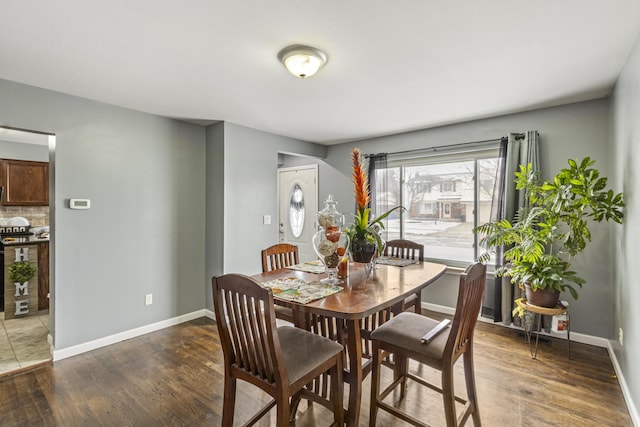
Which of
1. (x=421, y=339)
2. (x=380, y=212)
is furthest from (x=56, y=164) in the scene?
(x=380, y=212)

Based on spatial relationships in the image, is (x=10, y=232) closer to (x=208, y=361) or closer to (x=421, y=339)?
(x=208, y=361)

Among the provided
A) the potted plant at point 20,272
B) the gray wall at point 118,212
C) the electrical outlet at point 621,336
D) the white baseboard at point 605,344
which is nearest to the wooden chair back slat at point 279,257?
the gray wall at point 118,212

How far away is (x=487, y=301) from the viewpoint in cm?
359

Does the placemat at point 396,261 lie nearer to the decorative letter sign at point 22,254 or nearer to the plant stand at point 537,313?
the plant stand at point 537,313

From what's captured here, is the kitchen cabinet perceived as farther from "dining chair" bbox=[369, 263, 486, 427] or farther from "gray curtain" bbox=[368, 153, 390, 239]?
"dining chair" bbox=[369, 263, 486, 427]

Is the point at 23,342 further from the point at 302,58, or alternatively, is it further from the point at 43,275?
the point at 302,58

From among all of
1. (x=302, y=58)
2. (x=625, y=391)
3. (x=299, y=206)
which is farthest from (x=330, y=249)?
(x=299, y=206)

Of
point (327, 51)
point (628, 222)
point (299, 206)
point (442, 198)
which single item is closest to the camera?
point (327, 51)

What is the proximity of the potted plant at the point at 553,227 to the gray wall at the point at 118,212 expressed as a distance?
3305 millimetres

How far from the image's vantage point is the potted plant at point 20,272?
3.64 m

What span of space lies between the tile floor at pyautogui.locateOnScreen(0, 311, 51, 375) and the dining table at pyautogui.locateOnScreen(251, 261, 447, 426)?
231 cm

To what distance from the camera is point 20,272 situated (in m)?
3.66

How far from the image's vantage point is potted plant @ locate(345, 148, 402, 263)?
85.7 inches

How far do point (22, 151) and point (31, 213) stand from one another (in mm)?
915
